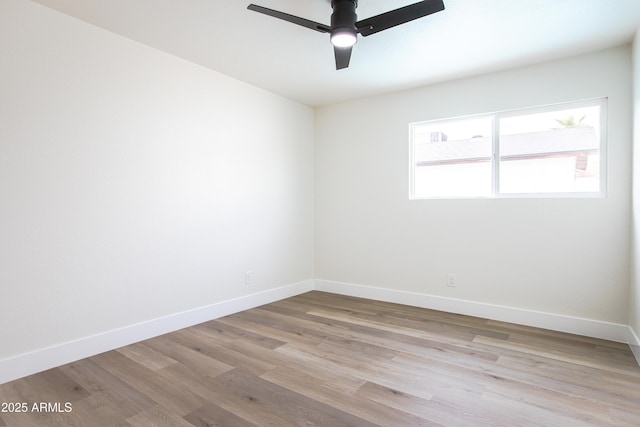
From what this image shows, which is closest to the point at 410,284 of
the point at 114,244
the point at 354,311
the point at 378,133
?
the point at 354,311

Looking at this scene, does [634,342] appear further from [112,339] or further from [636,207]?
[112,339]

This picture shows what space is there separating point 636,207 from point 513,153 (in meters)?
1.06

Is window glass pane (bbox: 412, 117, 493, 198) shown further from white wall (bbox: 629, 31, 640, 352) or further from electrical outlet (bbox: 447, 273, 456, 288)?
white wall (bbox: 629, 31, 640, 352)

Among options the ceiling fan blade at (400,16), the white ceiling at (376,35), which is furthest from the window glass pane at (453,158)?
the ceiling fan blade at (400,16)

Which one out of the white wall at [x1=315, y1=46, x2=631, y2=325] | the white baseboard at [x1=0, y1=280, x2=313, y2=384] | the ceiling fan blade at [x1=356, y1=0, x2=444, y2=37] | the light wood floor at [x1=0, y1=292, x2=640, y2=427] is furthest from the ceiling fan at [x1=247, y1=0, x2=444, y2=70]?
the white baseboard at [x1=0, y1=280, x2=313, y2=384]

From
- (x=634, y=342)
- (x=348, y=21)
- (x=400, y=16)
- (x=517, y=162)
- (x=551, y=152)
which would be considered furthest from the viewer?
(x=517, y=162)

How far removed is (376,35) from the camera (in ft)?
8.75

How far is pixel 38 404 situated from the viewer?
1898mm

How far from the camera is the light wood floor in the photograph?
179 cm

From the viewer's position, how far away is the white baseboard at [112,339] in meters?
2.20

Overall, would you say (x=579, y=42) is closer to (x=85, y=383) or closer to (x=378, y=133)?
(x=378, y=133)

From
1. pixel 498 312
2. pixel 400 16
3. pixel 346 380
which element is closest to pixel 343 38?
pixel 400 16

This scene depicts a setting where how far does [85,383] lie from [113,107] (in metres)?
1.97

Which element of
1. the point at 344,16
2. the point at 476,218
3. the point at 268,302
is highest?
the point at 344,16
